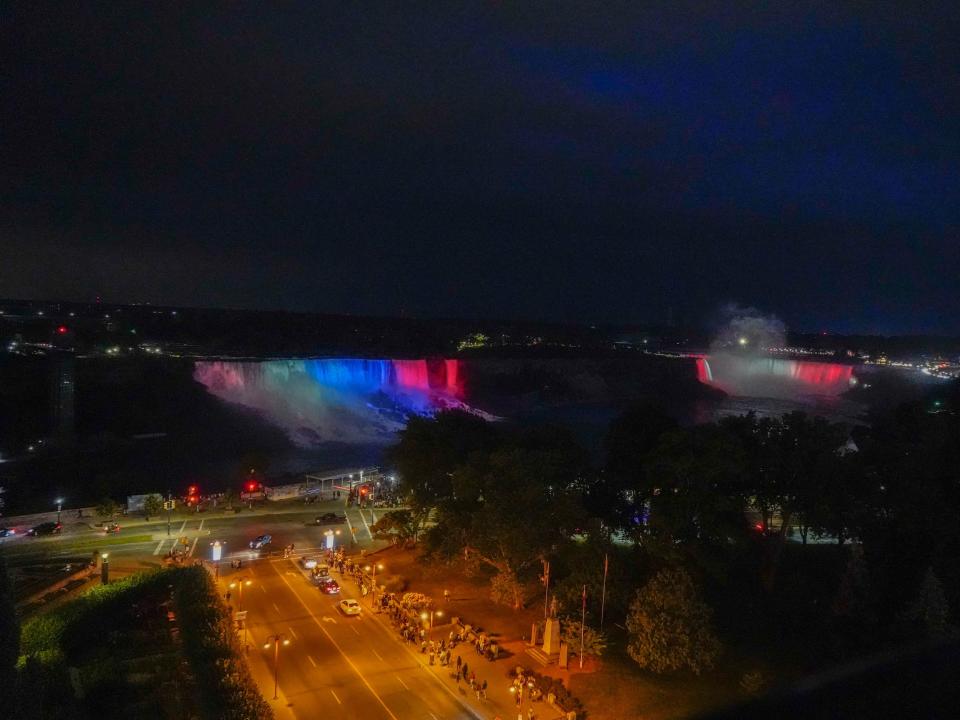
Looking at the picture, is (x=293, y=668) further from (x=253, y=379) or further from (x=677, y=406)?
(x=677, y=406)

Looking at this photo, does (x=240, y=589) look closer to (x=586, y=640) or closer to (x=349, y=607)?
(x=349, y=607)

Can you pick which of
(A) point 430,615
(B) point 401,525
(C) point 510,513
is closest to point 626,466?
(C) point 510,513

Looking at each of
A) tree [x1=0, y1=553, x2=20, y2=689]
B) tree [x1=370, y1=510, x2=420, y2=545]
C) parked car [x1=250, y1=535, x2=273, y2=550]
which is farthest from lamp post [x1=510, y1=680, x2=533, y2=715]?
parked car [x1=250, y1=535, x2=273, y2=550]

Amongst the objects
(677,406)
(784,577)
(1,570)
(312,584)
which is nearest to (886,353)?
(677,406)

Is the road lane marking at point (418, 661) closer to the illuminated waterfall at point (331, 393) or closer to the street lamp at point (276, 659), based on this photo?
the street lamp at point (276, 659)

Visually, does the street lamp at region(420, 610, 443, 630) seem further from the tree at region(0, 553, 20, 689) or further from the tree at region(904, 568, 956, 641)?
the tree at region(904, 568, 956, 641)

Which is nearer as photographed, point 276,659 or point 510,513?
point 276,659
